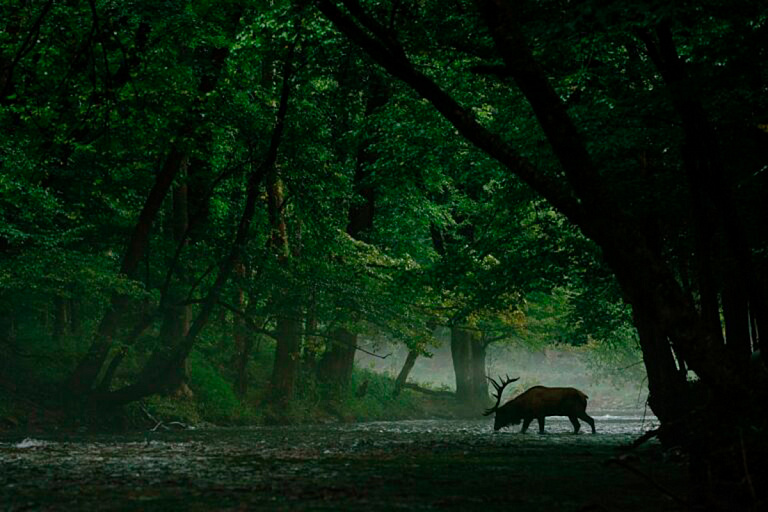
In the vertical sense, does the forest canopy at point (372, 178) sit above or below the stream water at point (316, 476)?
above

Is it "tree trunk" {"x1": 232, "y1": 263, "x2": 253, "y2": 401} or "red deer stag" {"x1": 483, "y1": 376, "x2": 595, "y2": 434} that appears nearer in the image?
"red deer stag" {"x1": 483, "y1": 376, "x2": 595, "y2": 434}

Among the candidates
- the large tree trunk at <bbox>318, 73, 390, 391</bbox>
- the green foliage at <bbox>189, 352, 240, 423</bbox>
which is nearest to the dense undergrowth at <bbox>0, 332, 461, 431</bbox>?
the green foliage at <bbox>189, 352, 240, 423</bbox>

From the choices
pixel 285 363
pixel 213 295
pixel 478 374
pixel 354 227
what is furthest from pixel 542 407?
pixel 478 374

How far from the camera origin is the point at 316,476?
33.1 ft

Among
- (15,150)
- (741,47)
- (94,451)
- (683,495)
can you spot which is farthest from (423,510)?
(15,150)

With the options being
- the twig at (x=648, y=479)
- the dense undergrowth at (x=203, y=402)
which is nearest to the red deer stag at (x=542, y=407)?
the dense undergrowth at (x=203, y=402)

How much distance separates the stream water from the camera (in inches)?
305

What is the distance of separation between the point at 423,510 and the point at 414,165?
49.4 feet

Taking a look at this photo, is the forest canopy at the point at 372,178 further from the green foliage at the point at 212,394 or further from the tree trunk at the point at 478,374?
the tree trunk at the point at 478,374

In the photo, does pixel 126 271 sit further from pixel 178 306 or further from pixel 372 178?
pixel 372 178

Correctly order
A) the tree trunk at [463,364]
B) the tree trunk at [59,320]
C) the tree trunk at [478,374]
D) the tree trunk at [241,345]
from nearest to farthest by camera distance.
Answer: the tree trunk at [241,345] < the tree trunk at [59,320] < the tree trunk at [463,364] < the tree trunk at [478,374]

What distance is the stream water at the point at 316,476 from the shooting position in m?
7.74

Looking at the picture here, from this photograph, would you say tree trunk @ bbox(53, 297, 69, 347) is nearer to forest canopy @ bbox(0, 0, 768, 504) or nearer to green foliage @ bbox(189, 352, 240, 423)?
forest canopy @ bbox(0, 0, 768, 504)

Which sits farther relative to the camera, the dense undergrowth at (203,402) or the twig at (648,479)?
the dense undergrowth at (203,402)
